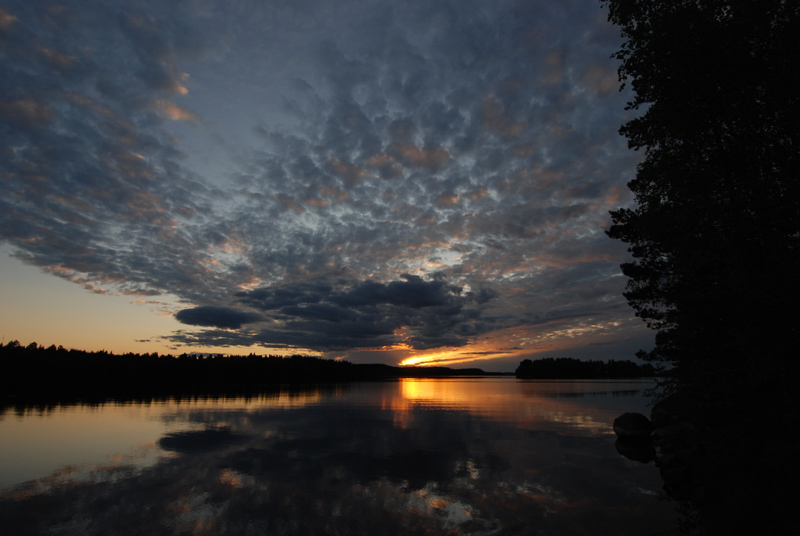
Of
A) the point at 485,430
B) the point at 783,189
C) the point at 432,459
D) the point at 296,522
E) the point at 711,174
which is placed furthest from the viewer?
the point at 485,430

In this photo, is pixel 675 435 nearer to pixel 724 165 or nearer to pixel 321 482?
pixel 724 165

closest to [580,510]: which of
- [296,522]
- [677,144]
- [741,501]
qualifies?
[741,501]

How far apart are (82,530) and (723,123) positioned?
92.2 feet

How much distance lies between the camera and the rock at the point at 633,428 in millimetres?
32312

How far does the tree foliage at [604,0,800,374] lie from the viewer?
41.4ft

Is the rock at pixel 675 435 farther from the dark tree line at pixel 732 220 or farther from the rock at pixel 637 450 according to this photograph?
the dark tree line at pixel 732 220

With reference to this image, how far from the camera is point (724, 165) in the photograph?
53.0 ft

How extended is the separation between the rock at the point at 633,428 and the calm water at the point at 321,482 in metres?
1.35

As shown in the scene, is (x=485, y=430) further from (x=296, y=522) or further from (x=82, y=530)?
(x=82, y=530)

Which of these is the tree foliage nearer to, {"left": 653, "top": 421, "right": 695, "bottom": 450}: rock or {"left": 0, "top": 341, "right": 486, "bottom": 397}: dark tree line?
{"left": 653, "top": 421, "right": 695, "bottom": 450}: rock

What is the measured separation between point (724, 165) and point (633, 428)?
2396 cm

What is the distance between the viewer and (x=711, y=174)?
15.9m

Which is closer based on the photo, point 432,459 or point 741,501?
point 741,501

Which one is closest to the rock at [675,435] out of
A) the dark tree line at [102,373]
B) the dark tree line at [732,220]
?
the dark tree line at [732,220]
